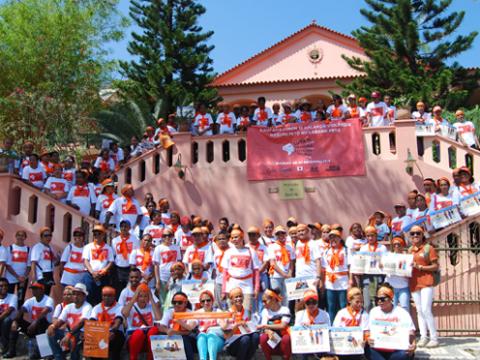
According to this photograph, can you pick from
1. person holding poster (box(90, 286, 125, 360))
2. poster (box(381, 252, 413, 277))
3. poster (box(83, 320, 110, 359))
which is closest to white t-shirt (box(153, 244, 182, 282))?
person holding poster (box(90, 286, 125, 360))

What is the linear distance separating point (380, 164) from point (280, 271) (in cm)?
399

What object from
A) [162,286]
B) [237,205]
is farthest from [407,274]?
[237,205]

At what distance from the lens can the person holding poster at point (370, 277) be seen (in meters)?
6.32

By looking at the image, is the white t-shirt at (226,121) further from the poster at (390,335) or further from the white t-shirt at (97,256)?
the poster at (390,335)

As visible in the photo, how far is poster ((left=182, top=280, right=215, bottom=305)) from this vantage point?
6.14m

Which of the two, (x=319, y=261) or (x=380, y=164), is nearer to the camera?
(x=319, y=261)

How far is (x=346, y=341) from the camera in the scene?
5.33 metres

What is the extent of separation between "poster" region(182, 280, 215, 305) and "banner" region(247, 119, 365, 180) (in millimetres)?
4052

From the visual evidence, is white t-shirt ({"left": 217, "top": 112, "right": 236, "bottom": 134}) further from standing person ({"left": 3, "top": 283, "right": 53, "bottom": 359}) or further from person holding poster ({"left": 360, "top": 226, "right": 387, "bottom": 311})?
standing person ({"left": 3, "top": 283, "right": 53, "bottom": 359})

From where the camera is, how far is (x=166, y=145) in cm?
1008

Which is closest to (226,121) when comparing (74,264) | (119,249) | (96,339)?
(119,249)

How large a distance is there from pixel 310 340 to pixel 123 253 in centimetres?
278

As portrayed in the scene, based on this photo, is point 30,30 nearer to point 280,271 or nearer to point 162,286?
point 162,286

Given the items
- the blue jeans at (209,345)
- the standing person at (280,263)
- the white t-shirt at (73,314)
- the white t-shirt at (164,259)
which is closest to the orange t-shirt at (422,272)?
the standing person at (280,263)
